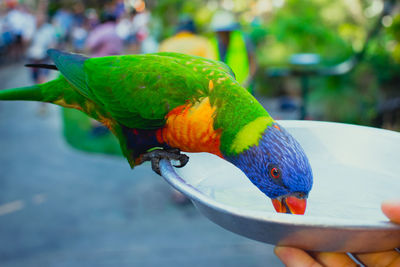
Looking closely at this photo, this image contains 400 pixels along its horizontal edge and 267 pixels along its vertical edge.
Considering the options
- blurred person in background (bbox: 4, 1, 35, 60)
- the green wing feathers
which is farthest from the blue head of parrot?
blurred person in background (bbox: 4, 1, 35, 60)

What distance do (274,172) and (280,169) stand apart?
0.05 feet

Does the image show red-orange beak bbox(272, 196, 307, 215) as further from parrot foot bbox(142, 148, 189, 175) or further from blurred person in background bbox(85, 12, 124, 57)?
blurred person in background bbox(85, 12, 124, 57)

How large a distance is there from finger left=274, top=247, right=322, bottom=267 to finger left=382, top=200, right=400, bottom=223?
0.21m

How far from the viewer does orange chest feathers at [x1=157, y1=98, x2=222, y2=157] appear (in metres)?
0.82

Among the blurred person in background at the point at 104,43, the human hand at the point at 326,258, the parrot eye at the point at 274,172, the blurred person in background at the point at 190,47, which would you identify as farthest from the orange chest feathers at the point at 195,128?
the blurred person in background at the point at 104,43

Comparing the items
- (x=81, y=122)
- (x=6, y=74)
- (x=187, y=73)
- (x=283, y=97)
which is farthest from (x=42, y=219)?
(x=6, y=74)

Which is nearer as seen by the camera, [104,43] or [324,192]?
[324,192]

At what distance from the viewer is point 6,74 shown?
6.99m

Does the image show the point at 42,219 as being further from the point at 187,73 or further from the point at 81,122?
the point at 187,73

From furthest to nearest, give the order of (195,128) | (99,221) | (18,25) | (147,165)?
(18,25) < (147,165) < (99,221) < (195,128)

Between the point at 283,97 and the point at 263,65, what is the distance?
22.9 inches

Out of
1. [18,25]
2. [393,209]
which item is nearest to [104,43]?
[393,209]

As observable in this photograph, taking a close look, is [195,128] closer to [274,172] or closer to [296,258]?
[274,172]

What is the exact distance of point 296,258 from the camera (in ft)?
2.19
